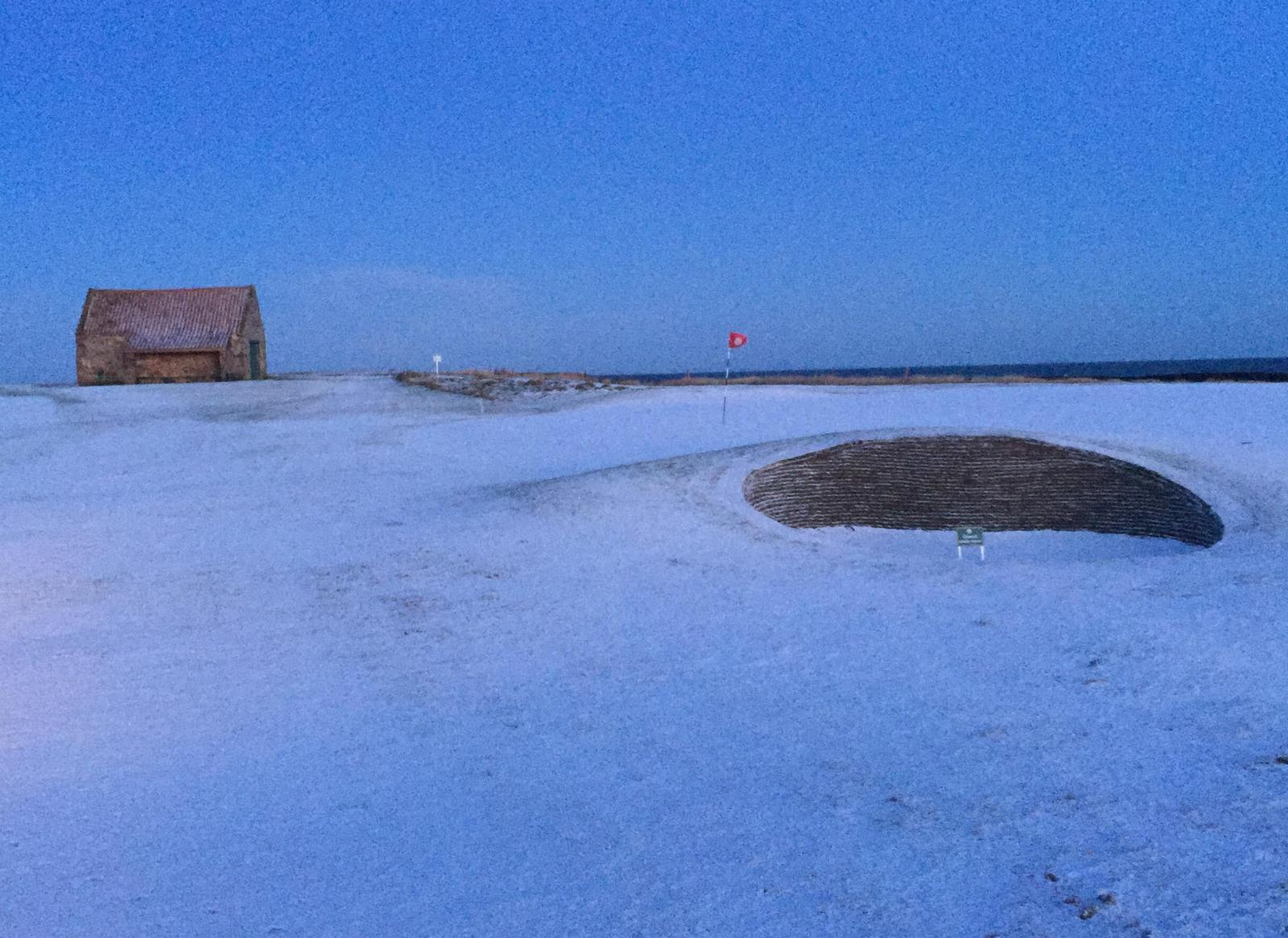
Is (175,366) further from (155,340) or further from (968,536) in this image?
(968,536)

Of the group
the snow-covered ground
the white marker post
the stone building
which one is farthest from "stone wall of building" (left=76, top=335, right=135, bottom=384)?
the white marker post

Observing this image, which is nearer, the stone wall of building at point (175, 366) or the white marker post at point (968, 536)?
the white marker post at point (968, 536)

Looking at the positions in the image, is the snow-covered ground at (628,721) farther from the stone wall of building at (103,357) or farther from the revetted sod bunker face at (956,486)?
the stone wall of building at (103,357)

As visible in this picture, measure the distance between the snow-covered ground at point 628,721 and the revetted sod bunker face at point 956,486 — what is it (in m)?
0.53

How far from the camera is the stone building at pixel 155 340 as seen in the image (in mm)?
34344

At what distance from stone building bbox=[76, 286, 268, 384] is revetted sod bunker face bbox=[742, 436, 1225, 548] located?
28.4 m

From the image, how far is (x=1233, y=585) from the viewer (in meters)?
7.96

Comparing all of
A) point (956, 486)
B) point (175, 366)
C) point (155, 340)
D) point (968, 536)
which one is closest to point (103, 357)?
point (155, 340)

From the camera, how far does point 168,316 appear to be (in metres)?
35.3

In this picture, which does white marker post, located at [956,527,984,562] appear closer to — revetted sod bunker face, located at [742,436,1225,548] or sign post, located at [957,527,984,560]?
sign post, located at [957,527,984,560]

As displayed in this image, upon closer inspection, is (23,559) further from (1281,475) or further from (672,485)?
(1281,475)

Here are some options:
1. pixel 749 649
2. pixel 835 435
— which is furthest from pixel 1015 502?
pixel 749 649

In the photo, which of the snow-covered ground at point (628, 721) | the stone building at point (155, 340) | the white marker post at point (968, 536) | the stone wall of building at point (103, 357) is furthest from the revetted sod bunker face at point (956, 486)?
the stone wall of building at point (103, 357)

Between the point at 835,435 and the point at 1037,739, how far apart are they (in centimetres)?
868
